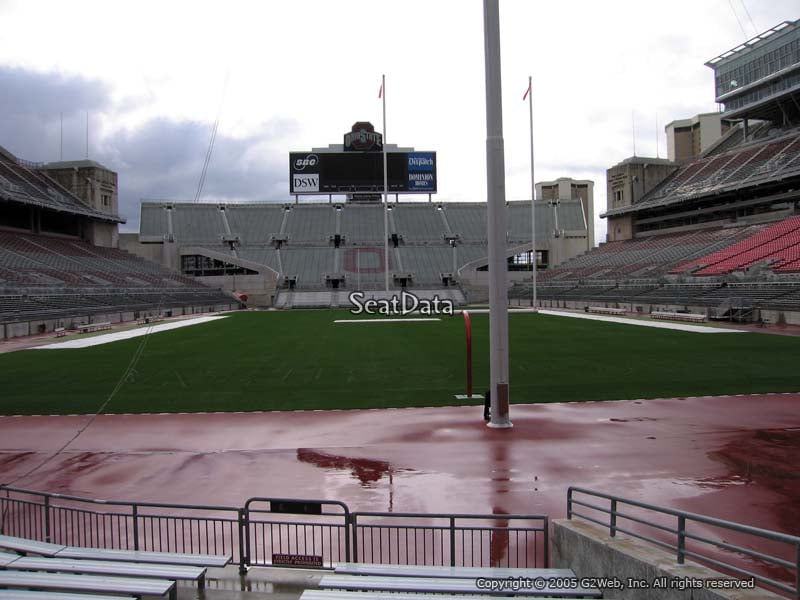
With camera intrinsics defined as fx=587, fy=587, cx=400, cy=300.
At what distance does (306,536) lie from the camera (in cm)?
668

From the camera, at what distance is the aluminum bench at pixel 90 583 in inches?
182

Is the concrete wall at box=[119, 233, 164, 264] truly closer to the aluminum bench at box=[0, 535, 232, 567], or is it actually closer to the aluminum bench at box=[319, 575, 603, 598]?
the aluminum bench at box=[0, 535, 232, 567]

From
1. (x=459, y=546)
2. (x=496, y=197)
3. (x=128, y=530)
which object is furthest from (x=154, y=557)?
(x=496, y=197)

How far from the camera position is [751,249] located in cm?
4553

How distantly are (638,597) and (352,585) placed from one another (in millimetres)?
2306

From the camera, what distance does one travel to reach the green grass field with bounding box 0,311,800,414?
47.0 ft

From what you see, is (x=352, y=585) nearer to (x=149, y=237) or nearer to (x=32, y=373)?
(x=32, y=373)

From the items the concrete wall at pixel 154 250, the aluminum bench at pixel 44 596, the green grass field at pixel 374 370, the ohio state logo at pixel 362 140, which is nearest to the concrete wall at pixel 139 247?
the concrete wall at pixel 154 250

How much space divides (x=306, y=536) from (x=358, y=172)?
70.5 meters

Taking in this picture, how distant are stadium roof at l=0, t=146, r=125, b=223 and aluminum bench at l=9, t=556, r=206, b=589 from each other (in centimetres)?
5319

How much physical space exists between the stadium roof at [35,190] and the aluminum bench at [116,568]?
53186 millimetres

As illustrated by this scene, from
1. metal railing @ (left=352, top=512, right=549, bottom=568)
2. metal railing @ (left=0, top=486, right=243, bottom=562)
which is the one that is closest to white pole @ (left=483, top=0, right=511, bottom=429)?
metal railing @ (left=352, top=512, right=549, bottom=568)

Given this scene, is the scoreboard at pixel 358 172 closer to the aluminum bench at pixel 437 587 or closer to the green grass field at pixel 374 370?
the green grass field at pixel 374 370

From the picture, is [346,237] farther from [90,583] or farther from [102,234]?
[90,583]
